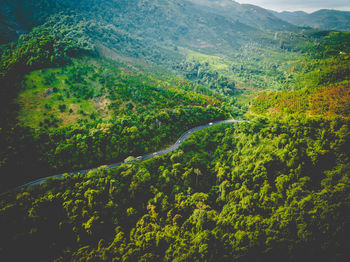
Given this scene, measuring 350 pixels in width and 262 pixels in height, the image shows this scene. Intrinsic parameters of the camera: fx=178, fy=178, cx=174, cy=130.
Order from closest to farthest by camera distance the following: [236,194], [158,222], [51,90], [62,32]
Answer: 1. [158,222]
2. [236,194]
3. [51,90]
4. [62,32]

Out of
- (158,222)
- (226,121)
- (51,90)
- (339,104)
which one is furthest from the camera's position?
(51,90)

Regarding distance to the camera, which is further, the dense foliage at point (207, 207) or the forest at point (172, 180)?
the forest at point (172, 180)

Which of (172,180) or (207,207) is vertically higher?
(172,180)

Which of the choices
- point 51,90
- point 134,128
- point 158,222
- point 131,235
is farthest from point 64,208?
point 51,90

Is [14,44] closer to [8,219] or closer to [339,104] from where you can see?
[8,219]

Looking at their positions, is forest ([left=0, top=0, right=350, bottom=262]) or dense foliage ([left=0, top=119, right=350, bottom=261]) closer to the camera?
dense foliage ([left=0, top=119, right=350, bottom=261])

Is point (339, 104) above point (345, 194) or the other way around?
above

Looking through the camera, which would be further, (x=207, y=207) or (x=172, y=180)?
(x=172, y=180)

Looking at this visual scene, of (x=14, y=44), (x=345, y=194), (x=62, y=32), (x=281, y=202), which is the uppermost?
(x=62, y=32)
